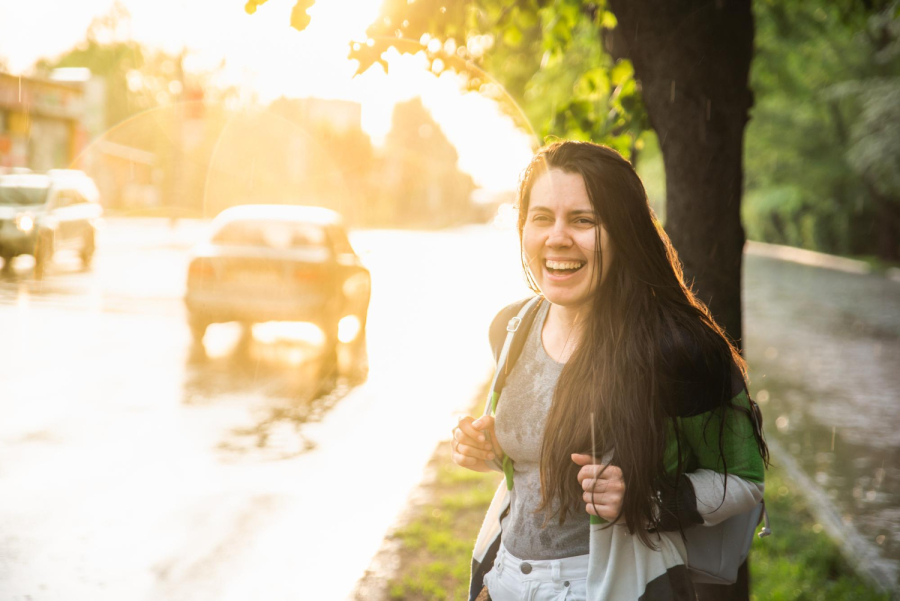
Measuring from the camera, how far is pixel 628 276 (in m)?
2.14

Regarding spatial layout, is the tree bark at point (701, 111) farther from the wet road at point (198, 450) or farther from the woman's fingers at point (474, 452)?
the wet road at point (198, 450)

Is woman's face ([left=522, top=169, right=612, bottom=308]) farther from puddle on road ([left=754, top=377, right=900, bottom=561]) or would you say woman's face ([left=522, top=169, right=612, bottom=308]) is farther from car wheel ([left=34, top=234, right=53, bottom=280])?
car wheel ([left=34, top=234, right=53, bottom=280])

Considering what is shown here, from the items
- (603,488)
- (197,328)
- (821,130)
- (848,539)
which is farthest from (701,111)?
(821,130)

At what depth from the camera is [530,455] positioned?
7.42 feet

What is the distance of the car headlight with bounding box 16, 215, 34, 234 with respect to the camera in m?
17.9

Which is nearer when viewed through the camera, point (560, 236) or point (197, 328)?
point (560, 236)

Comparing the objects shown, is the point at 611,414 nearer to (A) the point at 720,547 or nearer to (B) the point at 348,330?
(A) the point at 720,547

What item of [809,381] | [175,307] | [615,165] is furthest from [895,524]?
[175,307]

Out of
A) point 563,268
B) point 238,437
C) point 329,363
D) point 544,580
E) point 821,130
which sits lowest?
point 329,363

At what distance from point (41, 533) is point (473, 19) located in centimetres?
413

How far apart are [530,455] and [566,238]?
1.80 feet

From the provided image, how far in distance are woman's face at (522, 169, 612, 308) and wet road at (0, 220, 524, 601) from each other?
2.73m

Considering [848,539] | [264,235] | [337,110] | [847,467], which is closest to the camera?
[848,539]

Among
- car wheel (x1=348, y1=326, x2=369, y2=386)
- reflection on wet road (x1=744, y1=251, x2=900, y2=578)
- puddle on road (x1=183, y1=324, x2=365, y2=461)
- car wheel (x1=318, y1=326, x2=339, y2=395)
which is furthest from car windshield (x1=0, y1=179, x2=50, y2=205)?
reflection on wet road (x1=744, y1=251, x2=900, y2=578)
